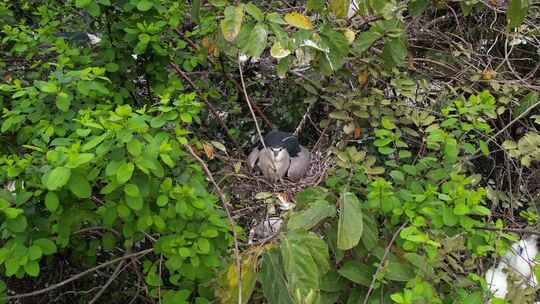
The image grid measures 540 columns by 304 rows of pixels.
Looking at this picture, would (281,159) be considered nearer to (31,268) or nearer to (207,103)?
(207,103)

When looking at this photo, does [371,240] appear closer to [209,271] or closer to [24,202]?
[209,271]

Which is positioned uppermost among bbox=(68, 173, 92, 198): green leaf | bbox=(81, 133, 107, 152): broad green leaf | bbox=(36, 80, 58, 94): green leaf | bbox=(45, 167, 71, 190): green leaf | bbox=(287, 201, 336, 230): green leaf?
bbox=(81, 133, 107, 152): broad green leaf

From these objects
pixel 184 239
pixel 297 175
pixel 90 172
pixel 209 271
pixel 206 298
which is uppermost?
pixel 90 172

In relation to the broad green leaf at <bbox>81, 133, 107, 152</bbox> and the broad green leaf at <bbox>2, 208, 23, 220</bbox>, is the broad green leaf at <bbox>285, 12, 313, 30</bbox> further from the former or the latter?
the broad green leaf at <bbox>2, 208, 23, 220</bbox>

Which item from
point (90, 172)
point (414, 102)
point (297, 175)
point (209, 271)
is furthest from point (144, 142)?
point (414, 102)

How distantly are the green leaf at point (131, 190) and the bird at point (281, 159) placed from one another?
1.13m

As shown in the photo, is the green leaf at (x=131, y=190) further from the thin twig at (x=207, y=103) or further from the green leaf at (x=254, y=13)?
the thin twig at (x=207, y=103)

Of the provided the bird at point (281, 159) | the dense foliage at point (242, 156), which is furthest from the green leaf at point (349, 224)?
the bird at point (281, 159)

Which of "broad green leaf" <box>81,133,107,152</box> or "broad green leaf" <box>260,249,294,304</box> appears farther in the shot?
"broad green leaf" <box>260,249,294,304</box>

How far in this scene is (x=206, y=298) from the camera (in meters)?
1.57

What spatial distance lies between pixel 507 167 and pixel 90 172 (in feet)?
6.38

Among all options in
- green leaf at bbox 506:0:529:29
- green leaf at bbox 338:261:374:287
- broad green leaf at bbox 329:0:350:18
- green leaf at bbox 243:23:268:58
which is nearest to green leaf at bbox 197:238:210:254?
→ green leaf at bbox 338:261:374:287

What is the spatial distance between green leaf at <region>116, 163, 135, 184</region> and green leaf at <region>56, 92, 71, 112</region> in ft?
1.62

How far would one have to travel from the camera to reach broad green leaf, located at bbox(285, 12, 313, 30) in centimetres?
174
